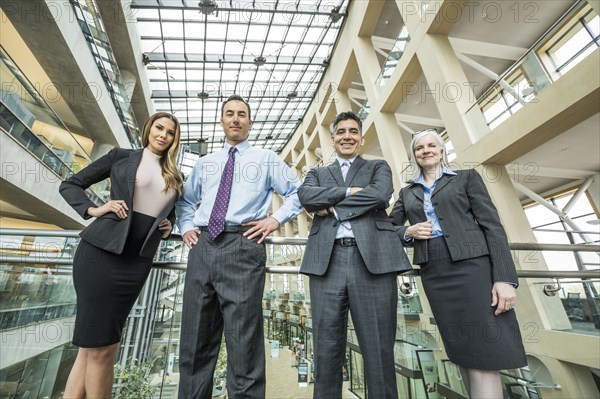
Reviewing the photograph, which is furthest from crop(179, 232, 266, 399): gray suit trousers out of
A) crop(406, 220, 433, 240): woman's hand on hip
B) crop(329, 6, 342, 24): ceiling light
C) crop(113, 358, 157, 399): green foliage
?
crop(329, 6, 342, 24): ceiling light

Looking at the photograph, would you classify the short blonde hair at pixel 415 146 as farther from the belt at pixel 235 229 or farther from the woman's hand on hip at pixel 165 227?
the woman's hand on hip at pixel 165 227

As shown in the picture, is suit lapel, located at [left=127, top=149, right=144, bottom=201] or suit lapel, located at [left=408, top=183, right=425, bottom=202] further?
suit lapel, located at [left=408, top=183, right=425, bottom=202]

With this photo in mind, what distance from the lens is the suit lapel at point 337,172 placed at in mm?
2121

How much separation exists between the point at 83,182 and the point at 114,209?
1.17 feet

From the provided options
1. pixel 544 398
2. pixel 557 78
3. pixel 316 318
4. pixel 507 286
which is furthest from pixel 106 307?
pixel 557 78

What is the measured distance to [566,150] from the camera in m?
8.89

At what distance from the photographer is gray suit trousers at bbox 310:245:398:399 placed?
1547mm

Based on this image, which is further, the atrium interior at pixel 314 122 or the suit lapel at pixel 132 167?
the atrium interior at pixel 314 122

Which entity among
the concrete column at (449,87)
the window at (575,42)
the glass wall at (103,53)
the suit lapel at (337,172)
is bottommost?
the suit lapel at (337,172)

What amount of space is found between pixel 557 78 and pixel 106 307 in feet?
21.6

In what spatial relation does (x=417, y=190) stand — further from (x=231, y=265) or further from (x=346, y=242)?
(x=231, y=265)

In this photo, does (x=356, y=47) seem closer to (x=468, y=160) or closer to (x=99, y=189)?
(x=468, y=160)

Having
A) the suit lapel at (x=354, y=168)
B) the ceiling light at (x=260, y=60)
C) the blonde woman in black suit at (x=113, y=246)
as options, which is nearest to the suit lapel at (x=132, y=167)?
the blonde woman in black suit at (x=113, y=246)

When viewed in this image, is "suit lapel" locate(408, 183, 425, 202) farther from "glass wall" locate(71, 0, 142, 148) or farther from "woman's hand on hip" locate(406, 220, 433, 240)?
"glass wall" locate(71, 0, 142, 148)
